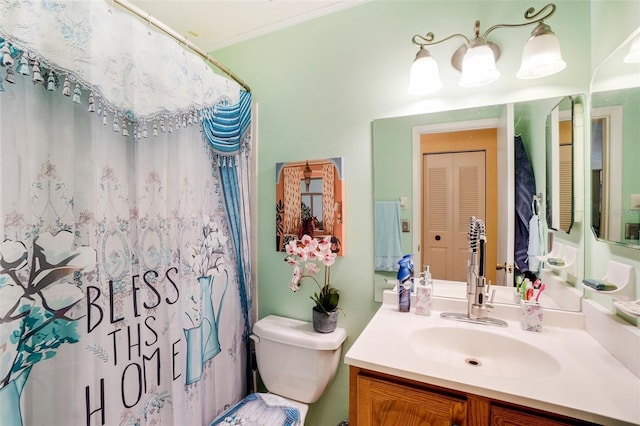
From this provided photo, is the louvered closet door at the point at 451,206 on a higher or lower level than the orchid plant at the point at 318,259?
higher

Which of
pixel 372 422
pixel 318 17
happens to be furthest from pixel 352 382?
pixel 318 17

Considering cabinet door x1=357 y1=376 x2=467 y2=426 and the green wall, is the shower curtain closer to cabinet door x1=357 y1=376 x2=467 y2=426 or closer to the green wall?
the green wall

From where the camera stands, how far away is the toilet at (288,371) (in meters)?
1.23

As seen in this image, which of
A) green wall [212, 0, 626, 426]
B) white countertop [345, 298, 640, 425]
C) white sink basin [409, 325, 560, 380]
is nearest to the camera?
white countertop [345, 298, 640, 425]

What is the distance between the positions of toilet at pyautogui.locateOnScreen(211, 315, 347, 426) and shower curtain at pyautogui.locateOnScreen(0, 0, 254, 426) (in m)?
0.21

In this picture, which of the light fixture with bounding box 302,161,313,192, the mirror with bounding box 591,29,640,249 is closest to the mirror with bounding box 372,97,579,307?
the mirror with bounding box 591,29,640,249

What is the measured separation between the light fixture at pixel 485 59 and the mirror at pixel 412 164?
0.39ft

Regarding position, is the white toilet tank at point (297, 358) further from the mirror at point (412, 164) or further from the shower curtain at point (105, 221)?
the mirror at point (412, 164)

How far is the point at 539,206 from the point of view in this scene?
1.13 m

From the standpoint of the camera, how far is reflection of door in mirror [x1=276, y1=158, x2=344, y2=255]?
56.9 inches

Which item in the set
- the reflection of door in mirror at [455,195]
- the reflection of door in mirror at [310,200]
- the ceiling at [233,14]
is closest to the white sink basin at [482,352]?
the reflection of door in mirror at [455,195]

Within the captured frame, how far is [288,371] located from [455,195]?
3.77 ft

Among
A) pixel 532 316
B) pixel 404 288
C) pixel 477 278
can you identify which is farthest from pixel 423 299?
pixel 532 316

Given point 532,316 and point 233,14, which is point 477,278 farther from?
point 233,14
